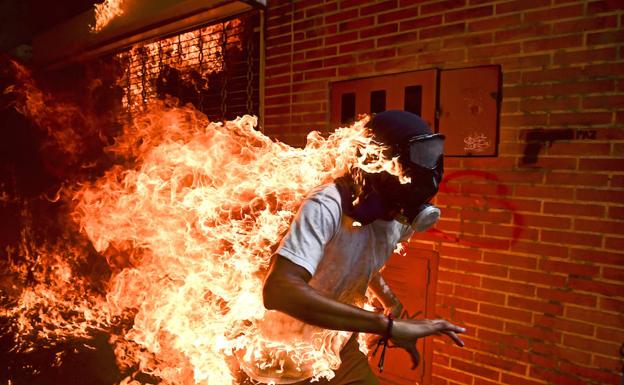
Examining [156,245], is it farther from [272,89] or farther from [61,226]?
[61,226]

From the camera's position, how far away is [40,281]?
827 cm

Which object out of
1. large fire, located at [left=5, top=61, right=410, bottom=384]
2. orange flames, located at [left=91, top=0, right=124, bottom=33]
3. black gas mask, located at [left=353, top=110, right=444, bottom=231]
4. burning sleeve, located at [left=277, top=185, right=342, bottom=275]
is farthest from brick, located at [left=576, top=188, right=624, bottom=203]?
orange flames, located at [left=91, top=0, right=124, bottom=33]

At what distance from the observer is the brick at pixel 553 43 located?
3402 mm

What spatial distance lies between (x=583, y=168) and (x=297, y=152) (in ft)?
9.84

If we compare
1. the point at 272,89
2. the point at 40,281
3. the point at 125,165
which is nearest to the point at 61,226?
the point at 40,281

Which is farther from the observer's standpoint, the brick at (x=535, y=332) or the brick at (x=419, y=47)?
the brick at (x=419, y=47)

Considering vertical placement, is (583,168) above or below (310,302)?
above

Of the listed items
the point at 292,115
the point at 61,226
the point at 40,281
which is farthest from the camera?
the point at 61,226

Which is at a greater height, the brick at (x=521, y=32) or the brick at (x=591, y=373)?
the brick at (x=521, y=32)

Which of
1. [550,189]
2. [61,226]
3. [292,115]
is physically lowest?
[61,226]

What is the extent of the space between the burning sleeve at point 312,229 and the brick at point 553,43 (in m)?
2.57

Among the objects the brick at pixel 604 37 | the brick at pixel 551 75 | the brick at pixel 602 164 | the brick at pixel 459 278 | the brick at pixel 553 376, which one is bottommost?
the brick at pixel 553 376

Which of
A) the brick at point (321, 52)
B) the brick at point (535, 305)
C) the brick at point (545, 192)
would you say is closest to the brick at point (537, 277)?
the brick at point (535, 305)

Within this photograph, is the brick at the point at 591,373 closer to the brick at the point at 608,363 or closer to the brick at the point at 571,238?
the brick at the point at 608,363
